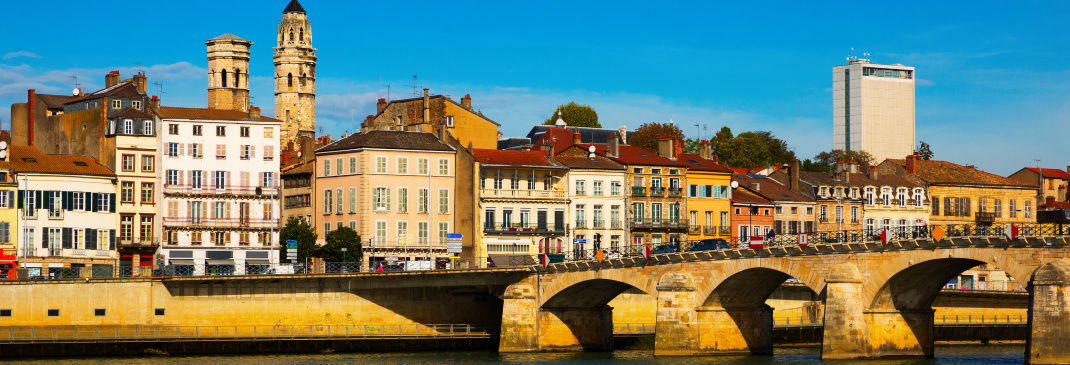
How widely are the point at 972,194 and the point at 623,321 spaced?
41.5 metres

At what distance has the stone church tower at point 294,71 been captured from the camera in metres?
143

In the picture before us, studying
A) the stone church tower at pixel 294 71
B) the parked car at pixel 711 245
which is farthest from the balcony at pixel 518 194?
the stone church tower at pixel 294 71

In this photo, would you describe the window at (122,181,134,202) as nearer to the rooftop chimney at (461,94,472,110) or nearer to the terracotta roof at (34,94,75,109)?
the terracotta roof at (34,94,75,109)

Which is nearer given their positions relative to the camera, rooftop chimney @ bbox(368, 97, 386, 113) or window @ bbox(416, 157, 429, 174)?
window @ bbox(416, 157, 429, 174)

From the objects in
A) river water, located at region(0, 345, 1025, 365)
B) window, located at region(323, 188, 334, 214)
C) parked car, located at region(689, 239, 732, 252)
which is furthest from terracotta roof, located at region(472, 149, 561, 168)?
river water, located at region(0, 345, 1025, 365)

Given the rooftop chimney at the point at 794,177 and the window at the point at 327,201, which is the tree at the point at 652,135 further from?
the window at the point at 327,201

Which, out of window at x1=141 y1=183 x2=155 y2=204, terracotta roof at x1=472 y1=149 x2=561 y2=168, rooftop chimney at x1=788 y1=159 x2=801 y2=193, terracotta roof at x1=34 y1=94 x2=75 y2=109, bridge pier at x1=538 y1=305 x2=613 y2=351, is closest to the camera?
bridge pier at x1=538 y1=305 x2=613 y2=351

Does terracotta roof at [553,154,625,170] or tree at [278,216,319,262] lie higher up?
terracotta roof at [553,154,625,170]

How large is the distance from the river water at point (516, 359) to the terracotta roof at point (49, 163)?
18.3 metres

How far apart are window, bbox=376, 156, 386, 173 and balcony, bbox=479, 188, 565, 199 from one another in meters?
5.97

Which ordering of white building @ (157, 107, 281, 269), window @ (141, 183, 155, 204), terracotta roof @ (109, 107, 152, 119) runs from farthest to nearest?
white building @ (157, 107, 281, 269)
terracotta roof @ (109, 107, 152, 119)
window @ (141, 183, 155, 204)

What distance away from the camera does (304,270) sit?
85500 millimetres

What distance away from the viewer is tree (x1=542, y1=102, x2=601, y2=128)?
463 ft

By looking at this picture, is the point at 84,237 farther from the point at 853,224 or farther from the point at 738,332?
the point at 853,224
